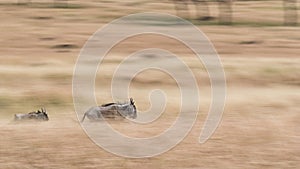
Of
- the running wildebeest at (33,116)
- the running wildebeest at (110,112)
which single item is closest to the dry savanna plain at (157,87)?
the running wildebeest at (33,116)

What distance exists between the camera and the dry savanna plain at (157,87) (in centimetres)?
1303

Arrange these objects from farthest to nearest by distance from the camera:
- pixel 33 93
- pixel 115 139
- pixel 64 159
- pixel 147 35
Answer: pixel 147 35 → pixel 33 93 → pixel 115 139 → pixel 64 159

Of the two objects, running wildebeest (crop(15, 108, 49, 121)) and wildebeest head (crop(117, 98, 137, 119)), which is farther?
running wildebeest (crop(15, 108, 49, 121))

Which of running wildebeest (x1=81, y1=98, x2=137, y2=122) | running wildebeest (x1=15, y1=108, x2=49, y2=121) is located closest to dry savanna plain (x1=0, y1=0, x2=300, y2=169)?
running wildebeest (x1=15, y1=108, x2=49, y2=121)

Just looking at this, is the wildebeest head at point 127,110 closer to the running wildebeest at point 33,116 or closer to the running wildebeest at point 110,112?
the running wildebeest at point 110,112

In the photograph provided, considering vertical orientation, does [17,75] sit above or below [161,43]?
above

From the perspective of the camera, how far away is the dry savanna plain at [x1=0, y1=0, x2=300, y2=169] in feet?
42.8

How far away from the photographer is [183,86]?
22.3 m

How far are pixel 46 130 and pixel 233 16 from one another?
38.4 metres

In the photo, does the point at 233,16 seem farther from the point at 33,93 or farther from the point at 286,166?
the point at 286,166

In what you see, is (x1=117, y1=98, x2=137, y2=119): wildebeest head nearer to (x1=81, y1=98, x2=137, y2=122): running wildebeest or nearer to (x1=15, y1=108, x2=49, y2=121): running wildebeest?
(x1=81, y1=98, x2=137, y2=122): running wildebeest

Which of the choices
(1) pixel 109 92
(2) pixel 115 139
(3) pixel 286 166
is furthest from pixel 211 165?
(1) pixel 109 92

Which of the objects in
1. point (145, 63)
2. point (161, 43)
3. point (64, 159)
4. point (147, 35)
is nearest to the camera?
point (64, 159)

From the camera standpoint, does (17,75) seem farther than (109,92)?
Yes
